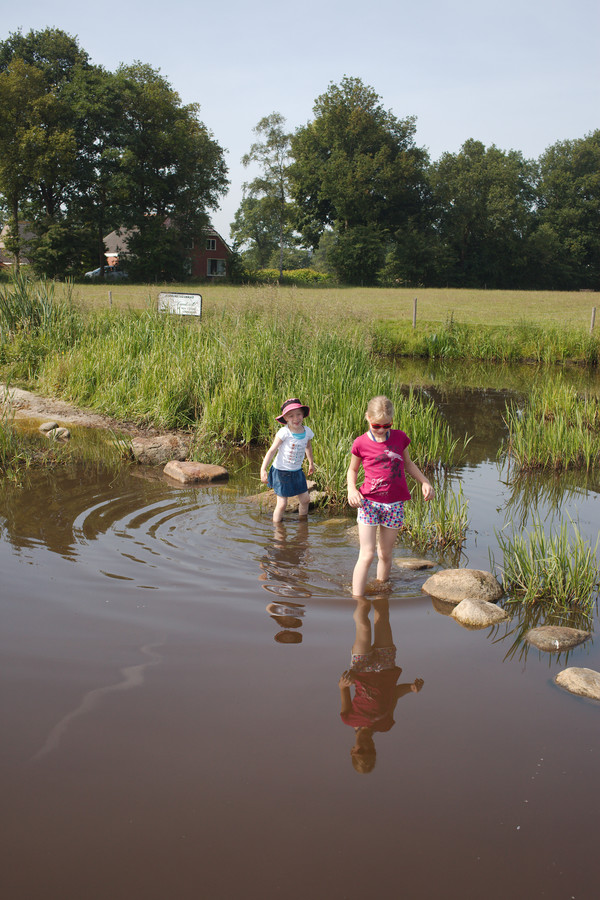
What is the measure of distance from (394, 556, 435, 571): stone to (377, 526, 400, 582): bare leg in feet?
1.51

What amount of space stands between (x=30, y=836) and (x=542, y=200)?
83848 millimetres

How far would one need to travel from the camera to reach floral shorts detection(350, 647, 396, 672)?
418cm

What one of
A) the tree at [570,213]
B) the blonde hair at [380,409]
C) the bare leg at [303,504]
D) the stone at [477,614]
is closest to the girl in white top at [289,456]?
the bare leg at [303,504]

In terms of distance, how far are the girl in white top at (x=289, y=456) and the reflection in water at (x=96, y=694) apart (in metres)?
2.87

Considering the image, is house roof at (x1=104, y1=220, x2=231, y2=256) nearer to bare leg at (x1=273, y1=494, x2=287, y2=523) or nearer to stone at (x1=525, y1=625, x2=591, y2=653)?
bare leg at (x1=273, y1=494, x2=287, y2=523)

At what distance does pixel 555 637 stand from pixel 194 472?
497cm

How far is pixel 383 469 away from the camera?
5.16 metres

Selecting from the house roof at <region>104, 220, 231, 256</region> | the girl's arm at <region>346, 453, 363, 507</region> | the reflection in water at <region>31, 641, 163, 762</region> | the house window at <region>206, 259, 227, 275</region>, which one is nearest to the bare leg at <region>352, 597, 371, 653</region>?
the girl's arm at <region>346, 453, 363, 507</region>

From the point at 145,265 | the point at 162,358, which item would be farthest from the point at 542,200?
the point at 162,358

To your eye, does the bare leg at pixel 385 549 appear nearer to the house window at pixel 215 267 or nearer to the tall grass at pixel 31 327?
the tall grass at pixel 31 327

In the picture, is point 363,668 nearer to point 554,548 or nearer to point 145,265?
point 554,548

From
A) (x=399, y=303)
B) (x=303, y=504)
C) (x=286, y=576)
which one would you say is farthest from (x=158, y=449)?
(x=399, y=303)

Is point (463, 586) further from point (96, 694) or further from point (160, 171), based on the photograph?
point (160, 171)

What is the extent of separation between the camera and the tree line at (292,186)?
4894 centimetres
